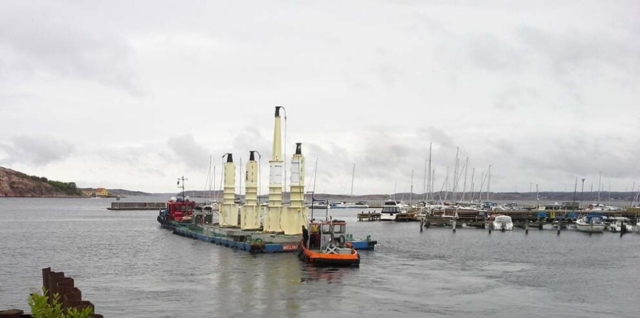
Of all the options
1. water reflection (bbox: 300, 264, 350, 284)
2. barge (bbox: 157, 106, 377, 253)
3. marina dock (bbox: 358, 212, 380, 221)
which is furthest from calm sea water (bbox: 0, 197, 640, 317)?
marina dock (bbox: 358, 212, 380, 221)

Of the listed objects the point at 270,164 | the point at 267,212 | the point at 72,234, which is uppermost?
the point at 270,164

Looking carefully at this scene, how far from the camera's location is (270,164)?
63094mm

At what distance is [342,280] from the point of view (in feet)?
148

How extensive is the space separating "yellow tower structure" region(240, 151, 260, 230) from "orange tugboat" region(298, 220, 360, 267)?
1418cm

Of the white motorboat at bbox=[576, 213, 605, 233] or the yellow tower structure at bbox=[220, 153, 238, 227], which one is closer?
the yellow tower structure at bbox=[220, 153, 238, 227]

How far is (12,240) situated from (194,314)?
60.5m

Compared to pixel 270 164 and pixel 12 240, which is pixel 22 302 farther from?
pixel 12 240

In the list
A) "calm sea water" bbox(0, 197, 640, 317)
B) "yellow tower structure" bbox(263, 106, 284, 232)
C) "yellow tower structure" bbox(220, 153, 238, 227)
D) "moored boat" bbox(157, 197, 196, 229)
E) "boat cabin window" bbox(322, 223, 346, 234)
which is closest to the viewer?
"calm sea water" bbox(0, 197, 640, 317)

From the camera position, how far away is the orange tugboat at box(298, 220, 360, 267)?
5109 centimetres

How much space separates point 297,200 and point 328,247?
9.53 metres

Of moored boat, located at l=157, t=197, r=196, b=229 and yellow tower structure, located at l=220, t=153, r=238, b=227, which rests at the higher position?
yellow tower structure, located at l=220, t=153, r=238, b=227

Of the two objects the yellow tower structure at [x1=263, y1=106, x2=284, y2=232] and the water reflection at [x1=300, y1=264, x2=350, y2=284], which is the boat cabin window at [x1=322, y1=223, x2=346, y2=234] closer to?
the water reflection at [x1=300, y1=264, x2=350, y2=284]

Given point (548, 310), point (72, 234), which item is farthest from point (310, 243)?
point (72, 234)

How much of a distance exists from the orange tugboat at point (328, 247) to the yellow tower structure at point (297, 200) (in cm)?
523
